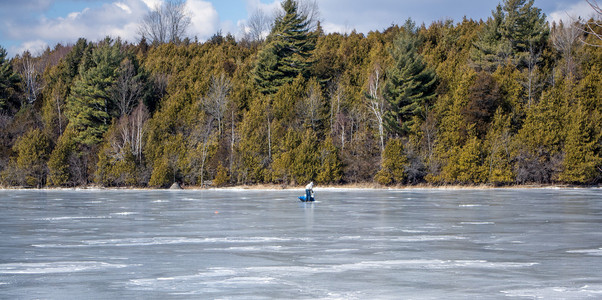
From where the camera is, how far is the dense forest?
62.1 m

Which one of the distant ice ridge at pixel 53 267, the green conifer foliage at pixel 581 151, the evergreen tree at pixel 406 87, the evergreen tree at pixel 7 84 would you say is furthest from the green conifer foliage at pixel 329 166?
the distant ice ridge at pixel 53 267

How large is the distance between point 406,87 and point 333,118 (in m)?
12.1

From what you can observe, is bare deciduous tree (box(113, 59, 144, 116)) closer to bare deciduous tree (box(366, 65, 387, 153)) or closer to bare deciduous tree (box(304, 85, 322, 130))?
bare deciduous tree (box(304, 85, 322, 130))

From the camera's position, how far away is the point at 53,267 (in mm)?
13422

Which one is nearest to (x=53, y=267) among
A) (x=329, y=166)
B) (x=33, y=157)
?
(x=329, y=166)

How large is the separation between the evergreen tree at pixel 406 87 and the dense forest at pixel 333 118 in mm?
199

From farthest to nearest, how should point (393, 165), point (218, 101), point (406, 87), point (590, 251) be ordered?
1. point (218, 101)
2. point (406, 87)
3. point (393, 165)
4. point (590, 251)

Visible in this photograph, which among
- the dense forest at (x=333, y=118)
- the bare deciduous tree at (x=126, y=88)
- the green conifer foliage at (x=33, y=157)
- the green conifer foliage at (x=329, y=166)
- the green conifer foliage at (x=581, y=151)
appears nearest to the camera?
the green conifer foliage at (x=581, y=151)

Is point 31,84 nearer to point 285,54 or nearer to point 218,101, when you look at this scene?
point 218,101

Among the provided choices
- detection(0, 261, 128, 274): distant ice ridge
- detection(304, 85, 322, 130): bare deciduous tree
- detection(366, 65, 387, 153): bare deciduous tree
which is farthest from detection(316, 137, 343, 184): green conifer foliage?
detection(0, 261, 128, 274): distant ice ridge

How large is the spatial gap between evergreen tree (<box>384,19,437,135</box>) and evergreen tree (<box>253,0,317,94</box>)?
1497cm

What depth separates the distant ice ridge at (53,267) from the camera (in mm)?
12930

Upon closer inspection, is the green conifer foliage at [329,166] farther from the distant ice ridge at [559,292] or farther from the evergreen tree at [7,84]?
the distant ice ridge at [559,292]

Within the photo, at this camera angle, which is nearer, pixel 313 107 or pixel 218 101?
pixel 313 107
